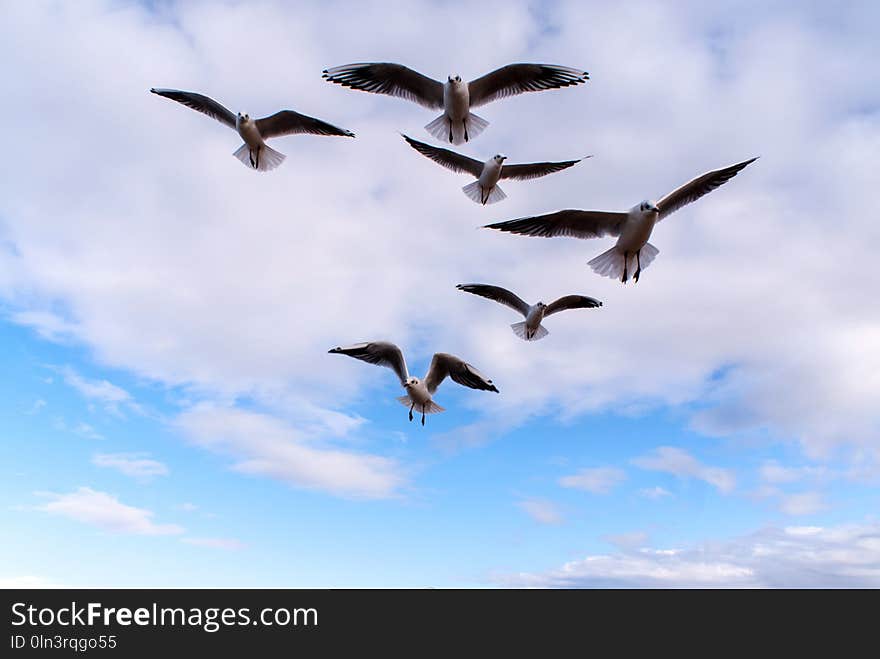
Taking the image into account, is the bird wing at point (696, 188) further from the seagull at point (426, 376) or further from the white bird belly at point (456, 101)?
the seagull at point (426, 376)

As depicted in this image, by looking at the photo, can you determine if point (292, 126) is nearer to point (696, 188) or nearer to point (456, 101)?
point (456, 101)

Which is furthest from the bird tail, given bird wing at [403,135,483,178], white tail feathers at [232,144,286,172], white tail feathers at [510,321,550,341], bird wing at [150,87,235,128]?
bird wing at [150,87,235,128]

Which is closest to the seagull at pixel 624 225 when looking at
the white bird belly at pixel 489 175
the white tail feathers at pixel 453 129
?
the white bird belly at pixel 489 175

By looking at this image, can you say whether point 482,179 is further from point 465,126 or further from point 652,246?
point 652,246

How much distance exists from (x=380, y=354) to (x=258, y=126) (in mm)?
4020

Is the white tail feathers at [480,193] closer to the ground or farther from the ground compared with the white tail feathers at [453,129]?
closer to the ground

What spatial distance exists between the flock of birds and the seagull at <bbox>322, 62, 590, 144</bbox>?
1 cm

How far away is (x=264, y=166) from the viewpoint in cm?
1295

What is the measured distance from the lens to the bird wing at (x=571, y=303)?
12.6 metres

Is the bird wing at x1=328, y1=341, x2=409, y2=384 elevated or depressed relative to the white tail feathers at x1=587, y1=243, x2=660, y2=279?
depressed

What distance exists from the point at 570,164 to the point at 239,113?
17.1ft

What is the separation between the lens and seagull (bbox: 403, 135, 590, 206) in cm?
1241

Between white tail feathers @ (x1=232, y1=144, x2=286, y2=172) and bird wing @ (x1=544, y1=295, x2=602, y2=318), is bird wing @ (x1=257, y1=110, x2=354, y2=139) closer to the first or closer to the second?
white tail feathers @ (x1=232, y1=144, x2=286, y2=172)

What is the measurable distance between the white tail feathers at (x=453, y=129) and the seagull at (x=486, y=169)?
2.10ft
